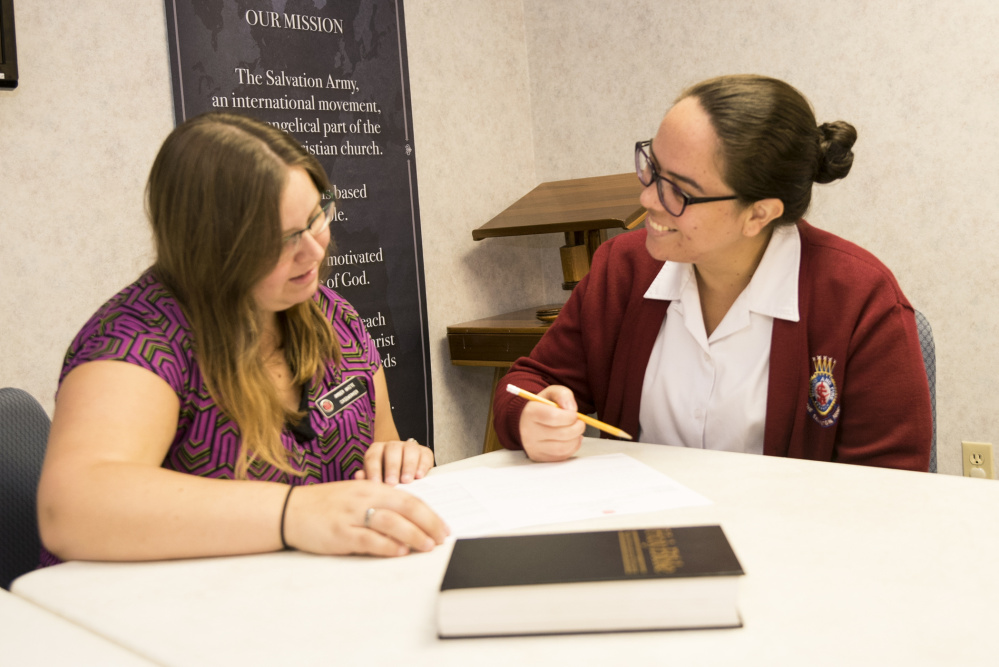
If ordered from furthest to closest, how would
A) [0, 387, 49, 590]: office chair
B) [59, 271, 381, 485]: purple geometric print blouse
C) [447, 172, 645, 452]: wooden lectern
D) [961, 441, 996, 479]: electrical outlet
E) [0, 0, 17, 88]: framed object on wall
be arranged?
[447, 172, 645, 452]: wooden lectern → [961, 441, 996, 479]: electrical outlet → [0, 0, 17, 88]: framed object on wall → [0, 387, 49, 590]: office chair → [59, 271, 381, 485]: purple geometric print blouse

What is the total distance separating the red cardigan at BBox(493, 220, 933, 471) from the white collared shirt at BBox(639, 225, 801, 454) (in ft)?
0.07

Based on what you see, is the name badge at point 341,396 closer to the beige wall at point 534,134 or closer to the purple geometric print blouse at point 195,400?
the purple geometric print blouse at point 195,400

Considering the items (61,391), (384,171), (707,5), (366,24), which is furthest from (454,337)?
(61,391)

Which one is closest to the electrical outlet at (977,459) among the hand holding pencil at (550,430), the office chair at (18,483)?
the hand holding pencil at (550,430)

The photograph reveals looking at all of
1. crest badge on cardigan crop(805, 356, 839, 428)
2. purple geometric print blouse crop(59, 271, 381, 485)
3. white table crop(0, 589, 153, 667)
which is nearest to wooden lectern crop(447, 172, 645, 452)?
crest badge on cardigan crop(805, 356, 839, 428)

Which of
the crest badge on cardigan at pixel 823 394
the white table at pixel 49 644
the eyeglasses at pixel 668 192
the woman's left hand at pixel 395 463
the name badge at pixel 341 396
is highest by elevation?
the eyeglasses at pixel 668 192

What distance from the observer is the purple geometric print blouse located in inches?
42.0

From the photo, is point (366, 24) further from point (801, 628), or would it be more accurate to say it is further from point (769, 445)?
point (801, 628)

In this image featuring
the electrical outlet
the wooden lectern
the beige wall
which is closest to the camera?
the beige wall

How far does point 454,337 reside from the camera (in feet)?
10.0

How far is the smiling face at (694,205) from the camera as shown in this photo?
1376 millimetres

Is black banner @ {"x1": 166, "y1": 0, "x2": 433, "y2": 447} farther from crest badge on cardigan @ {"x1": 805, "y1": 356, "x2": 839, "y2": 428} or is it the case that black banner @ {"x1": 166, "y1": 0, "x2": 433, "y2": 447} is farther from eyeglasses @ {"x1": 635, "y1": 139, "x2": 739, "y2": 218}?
crest badge on cardigan @ {"x1": 805, "y1": 356, "x2": 839, "y2": 428}

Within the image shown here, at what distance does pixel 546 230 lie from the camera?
2881 millimetres

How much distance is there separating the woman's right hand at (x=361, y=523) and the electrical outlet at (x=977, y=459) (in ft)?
7.57
